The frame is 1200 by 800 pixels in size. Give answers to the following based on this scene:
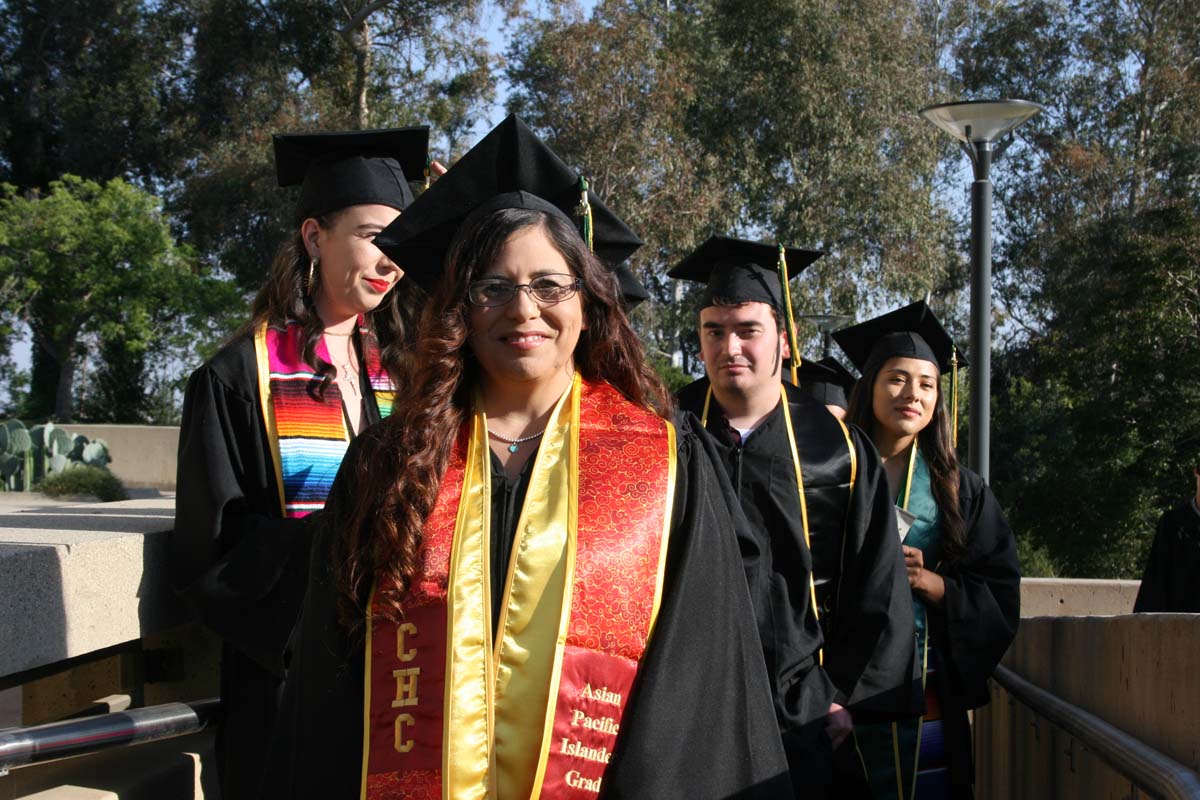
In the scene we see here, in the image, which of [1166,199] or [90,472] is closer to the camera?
[90,472]

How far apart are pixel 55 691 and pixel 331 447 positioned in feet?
3.66

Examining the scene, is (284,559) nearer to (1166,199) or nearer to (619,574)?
(619,574)

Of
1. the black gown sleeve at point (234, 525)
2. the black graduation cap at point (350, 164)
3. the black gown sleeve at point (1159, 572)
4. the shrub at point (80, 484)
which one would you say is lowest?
the shrub at point (80, 484)

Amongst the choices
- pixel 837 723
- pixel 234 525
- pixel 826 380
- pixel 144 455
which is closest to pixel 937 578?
pixel 837 723

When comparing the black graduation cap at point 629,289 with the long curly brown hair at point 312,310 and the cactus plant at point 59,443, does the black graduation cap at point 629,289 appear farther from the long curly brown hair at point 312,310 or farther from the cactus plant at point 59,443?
the cactus plant at point 59,443

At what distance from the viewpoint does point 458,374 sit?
2492 mm

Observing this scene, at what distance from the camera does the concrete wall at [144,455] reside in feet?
72.4

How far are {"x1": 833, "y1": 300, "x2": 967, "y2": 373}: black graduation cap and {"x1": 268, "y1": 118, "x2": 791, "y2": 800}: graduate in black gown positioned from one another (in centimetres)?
248

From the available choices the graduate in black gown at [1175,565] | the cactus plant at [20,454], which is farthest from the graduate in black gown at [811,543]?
the cactus plant at [20,454]

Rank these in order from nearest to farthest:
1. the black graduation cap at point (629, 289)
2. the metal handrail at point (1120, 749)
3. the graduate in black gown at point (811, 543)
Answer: the metal handrail at point (1120, 749), the black graduation cap at point (629, 289), the graduate in black gown at point (811, 543)

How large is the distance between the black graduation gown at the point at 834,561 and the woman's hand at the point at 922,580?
61cm

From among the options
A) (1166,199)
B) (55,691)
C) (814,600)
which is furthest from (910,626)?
(1166,199)

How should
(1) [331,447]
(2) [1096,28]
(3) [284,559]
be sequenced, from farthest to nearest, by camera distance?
(2) [1096,28] < (1) [331,447] < (3) [284,559]

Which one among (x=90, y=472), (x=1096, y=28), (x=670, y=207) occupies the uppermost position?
(x=1096, y=28)
